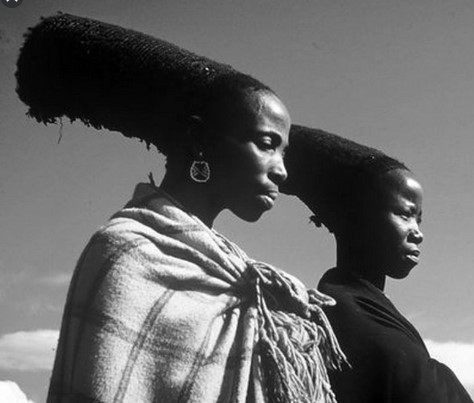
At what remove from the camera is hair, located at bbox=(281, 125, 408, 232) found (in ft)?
12.8

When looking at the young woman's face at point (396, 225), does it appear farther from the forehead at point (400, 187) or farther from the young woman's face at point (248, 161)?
the young woman's face at point (248, 161)

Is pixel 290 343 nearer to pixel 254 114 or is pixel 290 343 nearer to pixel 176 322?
pixel 176 322

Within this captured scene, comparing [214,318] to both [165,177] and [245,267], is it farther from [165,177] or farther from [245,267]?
[165,177]

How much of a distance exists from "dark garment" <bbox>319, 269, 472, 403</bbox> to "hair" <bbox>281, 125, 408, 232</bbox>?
420mm

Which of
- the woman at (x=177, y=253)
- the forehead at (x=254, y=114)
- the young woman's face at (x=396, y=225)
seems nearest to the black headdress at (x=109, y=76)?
the woman at (x=177, y=253)

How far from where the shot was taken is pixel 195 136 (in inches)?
111

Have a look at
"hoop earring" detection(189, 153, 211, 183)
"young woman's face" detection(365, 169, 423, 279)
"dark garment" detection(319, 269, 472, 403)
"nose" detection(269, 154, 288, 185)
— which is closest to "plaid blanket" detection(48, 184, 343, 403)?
"hoop earring" detection(189, 153, 211, 183)

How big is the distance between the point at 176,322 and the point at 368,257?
1.54 meters

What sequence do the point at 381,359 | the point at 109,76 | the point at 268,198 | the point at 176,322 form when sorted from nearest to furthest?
1. the point at 176,322
2. the point at 268,198
3. the point at 109,76
4. the point at 381,359

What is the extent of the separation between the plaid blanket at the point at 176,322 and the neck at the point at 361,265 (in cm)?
106

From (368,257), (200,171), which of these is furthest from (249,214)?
(368,257)

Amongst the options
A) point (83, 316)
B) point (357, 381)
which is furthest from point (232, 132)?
point (357, 381)

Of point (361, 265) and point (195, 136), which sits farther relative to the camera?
point (361, 265)

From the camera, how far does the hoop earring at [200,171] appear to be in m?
2.77
